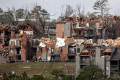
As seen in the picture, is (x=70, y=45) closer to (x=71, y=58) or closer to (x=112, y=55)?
(x=71, y=58)

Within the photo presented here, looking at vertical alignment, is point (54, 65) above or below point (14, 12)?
below

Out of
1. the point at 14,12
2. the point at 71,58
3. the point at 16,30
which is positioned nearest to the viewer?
the point at 71,58

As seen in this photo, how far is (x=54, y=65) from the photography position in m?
57.3

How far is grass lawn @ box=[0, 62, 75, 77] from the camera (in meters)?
53.4

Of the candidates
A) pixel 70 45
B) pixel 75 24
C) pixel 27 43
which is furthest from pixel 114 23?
pixel 27 43

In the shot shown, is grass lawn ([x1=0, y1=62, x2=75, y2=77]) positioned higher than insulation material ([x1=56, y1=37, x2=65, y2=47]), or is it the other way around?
insulation material ([x1=56, y1=37, x2=65, y2=47])

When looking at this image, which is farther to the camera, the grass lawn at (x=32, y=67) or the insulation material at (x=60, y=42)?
the insulation material at (x=60, y=42)

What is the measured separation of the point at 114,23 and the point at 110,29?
2847 mm

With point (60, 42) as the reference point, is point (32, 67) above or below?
below

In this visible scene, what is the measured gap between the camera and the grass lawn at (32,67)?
53397 mm

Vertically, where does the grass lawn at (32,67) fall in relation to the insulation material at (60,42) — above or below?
below

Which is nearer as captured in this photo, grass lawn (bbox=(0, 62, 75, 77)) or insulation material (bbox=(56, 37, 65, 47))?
grass lawn (bbox=(0, 62, 75, 77))

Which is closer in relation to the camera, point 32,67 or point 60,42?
point 32,67

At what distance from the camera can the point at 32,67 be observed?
183 ft
